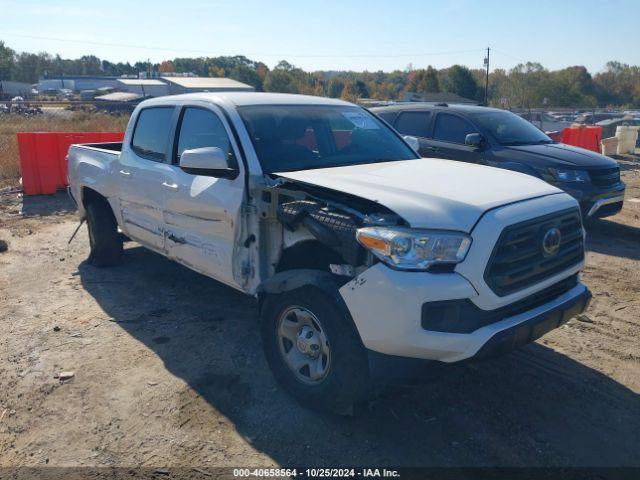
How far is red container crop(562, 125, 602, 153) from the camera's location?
1574 cm

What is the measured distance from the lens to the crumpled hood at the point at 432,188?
3.02 m

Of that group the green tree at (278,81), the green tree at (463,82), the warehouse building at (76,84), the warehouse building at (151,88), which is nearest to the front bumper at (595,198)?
the green tree at (463,82)

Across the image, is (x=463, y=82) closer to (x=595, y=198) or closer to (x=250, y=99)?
(x=595, y=198)

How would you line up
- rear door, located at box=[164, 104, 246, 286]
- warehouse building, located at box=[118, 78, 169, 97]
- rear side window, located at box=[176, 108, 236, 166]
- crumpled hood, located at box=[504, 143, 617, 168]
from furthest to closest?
warehouse building, located at box=[118, 78, 169, 97]
crumpled hood, located at box=[504, 143, 617, 168]
rear side window, located at box=[176, 108, 236, 166]
rear door, located at box=[164, 104, 246, 286]

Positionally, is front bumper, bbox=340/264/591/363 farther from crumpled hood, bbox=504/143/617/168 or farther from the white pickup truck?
crumpled hood, bbox=504/143/617/168

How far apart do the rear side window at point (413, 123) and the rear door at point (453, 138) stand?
0.20 m

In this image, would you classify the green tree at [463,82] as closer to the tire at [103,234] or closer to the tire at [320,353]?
the tire at [103,234]

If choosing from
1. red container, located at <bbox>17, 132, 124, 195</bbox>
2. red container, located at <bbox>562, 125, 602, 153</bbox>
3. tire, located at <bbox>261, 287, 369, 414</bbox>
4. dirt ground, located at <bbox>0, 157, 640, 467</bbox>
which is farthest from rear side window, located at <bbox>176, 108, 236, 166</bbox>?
Result: red container, located at <bbox>562, 125, 602, 153</bbox>

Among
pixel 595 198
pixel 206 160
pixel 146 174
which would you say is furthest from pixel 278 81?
pixel 206 160

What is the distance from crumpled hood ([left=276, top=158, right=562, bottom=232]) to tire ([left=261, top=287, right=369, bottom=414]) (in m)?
0.68

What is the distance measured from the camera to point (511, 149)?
8086mm

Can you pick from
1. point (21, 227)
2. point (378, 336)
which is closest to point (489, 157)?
point (378, 336)

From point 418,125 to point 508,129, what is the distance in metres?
1.46

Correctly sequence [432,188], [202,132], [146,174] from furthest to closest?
[146,174], [202,132], [432,188]
